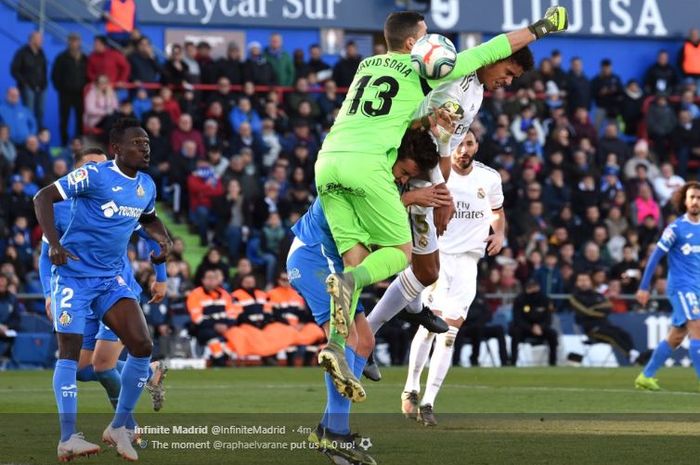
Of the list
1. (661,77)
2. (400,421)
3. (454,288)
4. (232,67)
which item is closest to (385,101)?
(400,421)

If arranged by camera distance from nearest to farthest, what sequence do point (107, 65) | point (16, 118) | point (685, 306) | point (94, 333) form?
point (94, 333)
point (685, 306)
point (16, 118)
point (107, 65)

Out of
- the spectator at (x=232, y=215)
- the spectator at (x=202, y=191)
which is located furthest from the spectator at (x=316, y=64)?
the spectator at (x=232, y=215)

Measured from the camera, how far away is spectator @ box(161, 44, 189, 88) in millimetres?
27734

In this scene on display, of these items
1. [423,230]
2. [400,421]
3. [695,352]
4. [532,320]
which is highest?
[423,230]

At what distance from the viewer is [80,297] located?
10.3 metres

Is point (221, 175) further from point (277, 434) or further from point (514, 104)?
point (277, 434)

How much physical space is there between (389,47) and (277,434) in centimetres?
306

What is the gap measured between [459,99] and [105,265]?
2.74m

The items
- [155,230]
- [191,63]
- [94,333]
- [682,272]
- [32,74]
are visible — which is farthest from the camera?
[191,63]

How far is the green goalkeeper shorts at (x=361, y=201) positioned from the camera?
961 centimetres

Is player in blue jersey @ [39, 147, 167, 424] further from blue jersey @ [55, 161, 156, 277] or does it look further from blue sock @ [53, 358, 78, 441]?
blue sock @ [53, 358, 78, 441]

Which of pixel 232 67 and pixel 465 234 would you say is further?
A: pixel 232 67

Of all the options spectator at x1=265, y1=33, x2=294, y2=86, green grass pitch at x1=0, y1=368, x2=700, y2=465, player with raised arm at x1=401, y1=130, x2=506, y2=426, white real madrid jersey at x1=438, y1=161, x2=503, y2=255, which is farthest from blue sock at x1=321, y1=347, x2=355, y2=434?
spectator at x1=265, y1=33, x2=294, y2=86

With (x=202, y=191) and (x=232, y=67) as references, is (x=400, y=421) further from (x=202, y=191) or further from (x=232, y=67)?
(x=232, y=67)
